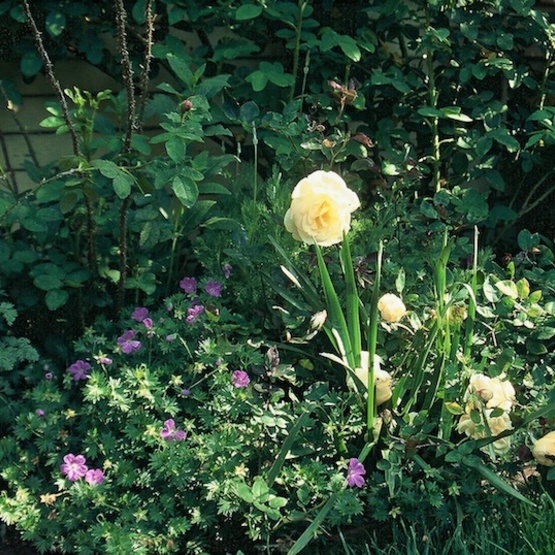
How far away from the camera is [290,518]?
81.0 inches

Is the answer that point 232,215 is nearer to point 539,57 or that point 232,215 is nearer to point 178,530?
point 178,530

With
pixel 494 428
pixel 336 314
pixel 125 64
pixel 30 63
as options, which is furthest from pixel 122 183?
pixel 494 428

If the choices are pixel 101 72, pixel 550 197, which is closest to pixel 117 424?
pixel 101 72

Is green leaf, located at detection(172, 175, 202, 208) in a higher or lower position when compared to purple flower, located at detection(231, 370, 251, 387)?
higher

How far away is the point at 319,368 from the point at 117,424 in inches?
24.0

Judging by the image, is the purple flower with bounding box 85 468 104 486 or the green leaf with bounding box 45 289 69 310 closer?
the purple flower with bounding box 85 468 104 486

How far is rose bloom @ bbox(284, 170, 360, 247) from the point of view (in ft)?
7.39

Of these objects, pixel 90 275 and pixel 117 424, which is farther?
pixel 90 275

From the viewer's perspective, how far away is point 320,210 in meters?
2.26

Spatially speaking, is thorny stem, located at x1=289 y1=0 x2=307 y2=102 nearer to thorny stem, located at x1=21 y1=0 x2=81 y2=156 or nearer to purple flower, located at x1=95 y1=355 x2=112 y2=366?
thorny stem, located at x1=21 y1=0 x2=81 y2=156

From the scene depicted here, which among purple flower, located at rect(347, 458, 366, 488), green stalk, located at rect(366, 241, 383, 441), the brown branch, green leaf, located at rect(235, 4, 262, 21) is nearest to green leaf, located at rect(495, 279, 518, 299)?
green stalk, located at rect(366, 241, 383, 441)

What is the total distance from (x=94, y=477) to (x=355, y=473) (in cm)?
66

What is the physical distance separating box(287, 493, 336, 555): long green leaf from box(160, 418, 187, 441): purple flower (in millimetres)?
416

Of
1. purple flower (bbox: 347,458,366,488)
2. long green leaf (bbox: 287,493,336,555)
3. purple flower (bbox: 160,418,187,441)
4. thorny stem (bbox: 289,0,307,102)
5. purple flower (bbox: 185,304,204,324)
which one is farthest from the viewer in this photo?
thorny stem (bbox: 289,0,307,102)
